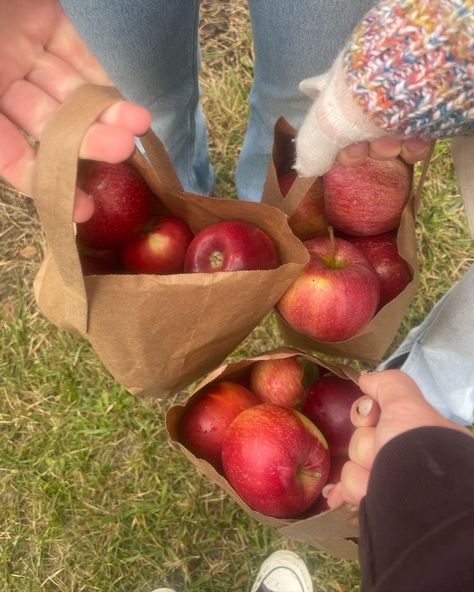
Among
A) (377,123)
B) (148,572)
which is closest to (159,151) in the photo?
(377,123)

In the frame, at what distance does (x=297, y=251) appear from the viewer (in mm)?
1008

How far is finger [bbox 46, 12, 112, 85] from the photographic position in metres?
0.94

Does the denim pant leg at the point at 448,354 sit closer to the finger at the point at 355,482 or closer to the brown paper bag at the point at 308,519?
the brown paper bag at the point at 308,519

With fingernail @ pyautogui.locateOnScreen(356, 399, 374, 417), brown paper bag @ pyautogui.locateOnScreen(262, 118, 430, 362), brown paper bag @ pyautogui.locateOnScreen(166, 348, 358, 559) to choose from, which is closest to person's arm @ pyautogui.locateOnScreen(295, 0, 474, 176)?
brown paper bag @ pyautogui.locateOnScreen(262, 118, 430, 362)

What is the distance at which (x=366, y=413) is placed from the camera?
0.77 m

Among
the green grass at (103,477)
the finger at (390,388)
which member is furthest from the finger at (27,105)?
the green grass at (103,477)

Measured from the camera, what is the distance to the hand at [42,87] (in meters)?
0.76

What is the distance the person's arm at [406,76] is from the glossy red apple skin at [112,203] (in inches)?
17.6

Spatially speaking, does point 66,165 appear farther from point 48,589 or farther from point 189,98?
point 48,589

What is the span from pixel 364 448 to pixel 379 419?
1.7 inches

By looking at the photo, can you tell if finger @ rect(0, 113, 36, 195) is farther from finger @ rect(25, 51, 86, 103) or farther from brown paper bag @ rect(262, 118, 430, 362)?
brown paper bag @ rect(262, 118, 430, 362)

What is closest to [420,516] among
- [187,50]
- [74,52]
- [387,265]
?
[387,265]

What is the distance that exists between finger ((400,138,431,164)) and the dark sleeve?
41 cm

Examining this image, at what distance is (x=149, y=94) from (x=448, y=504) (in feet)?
3.18
